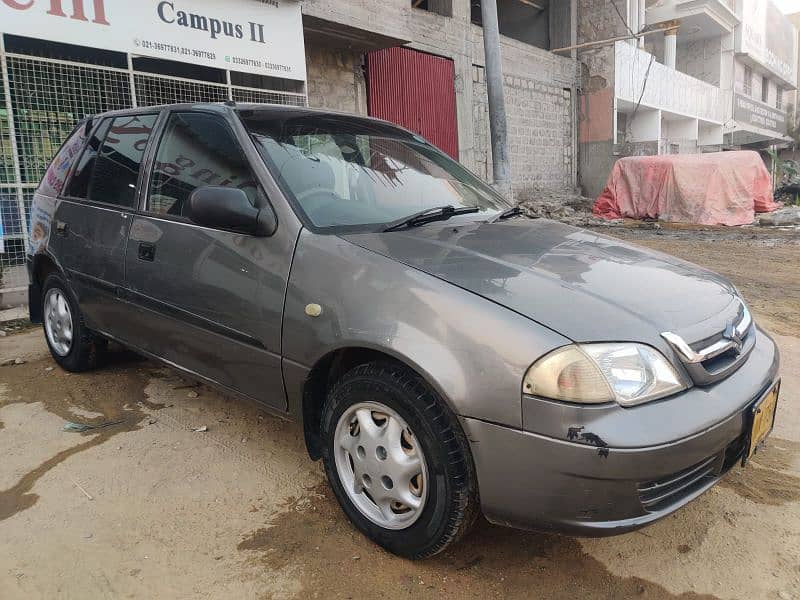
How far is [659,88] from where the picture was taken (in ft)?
72.9

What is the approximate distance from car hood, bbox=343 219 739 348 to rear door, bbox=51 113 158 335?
1.59 meters

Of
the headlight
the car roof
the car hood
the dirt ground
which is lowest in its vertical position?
the dirt ground

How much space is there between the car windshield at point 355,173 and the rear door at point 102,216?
916mm

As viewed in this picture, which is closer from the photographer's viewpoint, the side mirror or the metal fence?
the side mirror

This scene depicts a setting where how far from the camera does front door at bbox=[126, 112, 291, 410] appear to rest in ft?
8.15

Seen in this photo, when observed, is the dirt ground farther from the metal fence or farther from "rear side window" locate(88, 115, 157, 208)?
the metal fence

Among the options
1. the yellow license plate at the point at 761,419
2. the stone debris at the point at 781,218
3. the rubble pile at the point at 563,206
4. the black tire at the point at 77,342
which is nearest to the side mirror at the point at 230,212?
the black tire at the point at 77,342

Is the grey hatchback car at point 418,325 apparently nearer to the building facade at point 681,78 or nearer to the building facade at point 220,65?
the building facade at point 220,65

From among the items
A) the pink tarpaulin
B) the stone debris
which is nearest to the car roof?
the pink tarpaulin

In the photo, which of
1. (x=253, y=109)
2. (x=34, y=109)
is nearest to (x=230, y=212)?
(x=253, y=109)

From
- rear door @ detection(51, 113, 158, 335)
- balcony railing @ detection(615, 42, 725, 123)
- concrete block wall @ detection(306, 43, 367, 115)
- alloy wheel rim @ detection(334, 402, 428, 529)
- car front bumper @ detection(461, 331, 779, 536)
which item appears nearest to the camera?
car front bumper @ detection(461, 331, 779, 536)

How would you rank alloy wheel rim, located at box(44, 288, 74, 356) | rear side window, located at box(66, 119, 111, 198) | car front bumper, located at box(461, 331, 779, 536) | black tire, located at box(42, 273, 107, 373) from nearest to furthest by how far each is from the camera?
car front bumper, located at box(461, 331, 779, 536) → rear side window, located at box(66, 119, 111, 198) → black tire, located at box(42, 273, 107, 373) → alloy wheel rim, located at box(44, 288, 74, 356)

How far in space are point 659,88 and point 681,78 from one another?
2.93 meters

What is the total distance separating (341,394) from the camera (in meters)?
2.22
